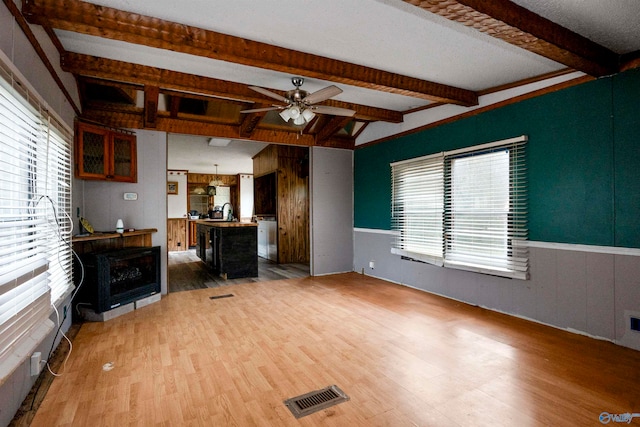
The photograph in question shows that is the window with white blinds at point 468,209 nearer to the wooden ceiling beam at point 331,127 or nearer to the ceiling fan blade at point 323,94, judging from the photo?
the wooden ceiling beam at point 331,127

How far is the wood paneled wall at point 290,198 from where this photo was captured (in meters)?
7.62

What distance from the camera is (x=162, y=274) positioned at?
4734 millimetres

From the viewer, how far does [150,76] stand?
348cm

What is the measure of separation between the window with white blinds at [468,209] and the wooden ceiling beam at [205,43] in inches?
39.9

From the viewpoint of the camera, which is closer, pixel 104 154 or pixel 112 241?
pixel 104 154

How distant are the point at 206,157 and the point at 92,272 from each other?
18.0 ft

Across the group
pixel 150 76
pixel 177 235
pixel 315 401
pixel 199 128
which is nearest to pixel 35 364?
pixel 315 401

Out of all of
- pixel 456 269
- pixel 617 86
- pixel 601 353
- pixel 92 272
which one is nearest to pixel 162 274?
pixel 92 272

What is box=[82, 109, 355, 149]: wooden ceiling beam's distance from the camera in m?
4.40

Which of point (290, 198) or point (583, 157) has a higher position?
point (583, 157)

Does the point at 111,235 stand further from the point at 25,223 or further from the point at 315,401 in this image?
the point at 315,401

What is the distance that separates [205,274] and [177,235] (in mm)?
4695

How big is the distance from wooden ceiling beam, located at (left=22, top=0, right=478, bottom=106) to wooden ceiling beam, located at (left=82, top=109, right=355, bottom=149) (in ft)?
7.51

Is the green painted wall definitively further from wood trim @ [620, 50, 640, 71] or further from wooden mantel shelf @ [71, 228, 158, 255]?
wooden mantel shelf @ [71, 228, 158, 255]
